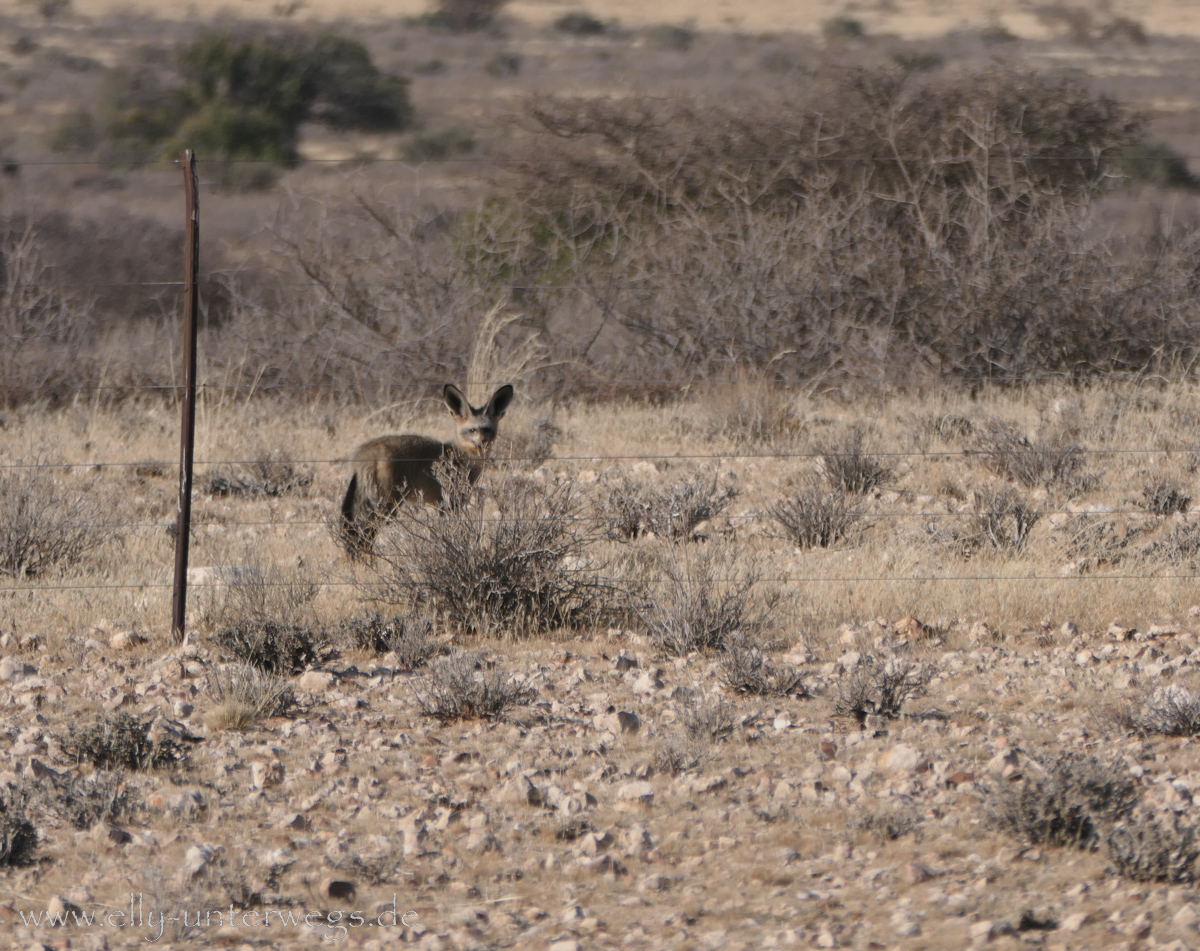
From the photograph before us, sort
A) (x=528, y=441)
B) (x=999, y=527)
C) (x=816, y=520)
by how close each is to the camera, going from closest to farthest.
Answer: (x=999, y=527)
(x=816, y=520)
(x=528, y=441)

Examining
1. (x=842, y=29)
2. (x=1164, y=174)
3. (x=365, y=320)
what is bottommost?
(x=365, y=320)

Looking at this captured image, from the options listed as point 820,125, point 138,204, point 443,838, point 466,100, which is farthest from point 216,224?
point 443,838

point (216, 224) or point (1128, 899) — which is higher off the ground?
point (1128, 899)

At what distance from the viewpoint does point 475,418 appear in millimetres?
9039

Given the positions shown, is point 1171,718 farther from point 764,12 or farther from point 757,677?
point 764,12

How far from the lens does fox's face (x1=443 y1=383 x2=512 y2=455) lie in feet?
29.3

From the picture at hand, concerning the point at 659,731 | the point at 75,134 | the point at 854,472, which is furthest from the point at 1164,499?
the point at 75,134

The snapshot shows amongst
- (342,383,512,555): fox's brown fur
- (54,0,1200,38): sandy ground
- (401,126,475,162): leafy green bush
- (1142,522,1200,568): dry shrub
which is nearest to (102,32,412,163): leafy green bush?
(401,126,475,162): leafy green bush

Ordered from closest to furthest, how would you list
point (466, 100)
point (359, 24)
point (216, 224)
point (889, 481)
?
point (889, 481) < point (216, 224) < point (466, 100) < point (359, 24)

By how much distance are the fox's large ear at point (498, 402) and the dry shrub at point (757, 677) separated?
3467 millimetres

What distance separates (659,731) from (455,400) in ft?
13.2

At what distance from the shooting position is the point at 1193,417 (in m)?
11.9

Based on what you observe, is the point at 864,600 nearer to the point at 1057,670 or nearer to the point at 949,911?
the point at 1057,670

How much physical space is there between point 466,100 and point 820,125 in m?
34.7
